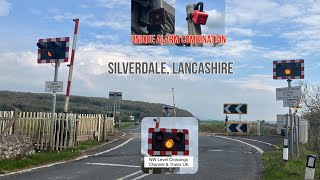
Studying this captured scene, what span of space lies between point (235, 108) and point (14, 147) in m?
7.25

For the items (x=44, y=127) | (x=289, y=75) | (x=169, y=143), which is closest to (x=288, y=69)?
(x=289, y=75)

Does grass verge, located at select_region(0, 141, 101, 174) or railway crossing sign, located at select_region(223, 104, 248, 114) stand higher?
railway crossing sign, located at select_region(223, 104, 248, 114)

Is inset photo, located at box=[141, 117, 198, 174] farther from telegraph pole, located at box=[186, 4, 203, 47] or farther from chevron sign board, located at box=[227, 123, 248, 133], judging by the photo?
telegraph pole, located at box=[186, 4, 203, 47]

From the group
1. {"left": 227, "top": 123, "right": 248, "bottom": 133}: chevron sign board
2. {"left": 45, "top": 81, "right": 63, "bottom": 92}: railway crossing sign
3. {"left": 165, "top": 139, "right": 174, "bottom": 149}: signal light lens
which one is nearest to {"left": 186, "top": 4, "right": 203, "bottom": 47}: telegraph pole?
{"left": 227, "top": 123, "right": 248, "bottom": 133}: chevron sign board

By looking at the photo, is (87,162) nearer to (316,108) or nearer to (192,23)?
(192,23)

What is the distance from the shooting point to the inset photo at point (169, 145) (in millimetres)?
5316

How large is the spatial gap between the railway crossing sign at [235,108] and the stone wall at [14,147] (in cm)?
690

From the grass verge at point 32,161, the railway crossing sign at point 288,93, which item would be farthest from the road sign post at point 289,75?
the grass verge at point 32,161

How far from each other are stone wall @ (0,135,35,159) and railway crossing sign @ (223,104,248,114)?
690cm

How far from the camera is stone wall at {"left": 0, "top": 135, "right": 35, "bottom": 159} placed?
12.7 metres

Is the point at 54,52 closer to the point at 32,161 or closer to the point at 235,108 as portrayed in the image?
the point at 32,161

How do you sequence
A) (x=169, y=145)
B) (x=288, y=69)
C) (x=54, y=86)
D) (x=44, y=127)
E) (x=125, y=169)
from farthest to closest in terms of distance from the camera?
(x=44, y=127), (x=54, y=86), (x=288, y=69), (x=125, y=169), (x=169, y=145)

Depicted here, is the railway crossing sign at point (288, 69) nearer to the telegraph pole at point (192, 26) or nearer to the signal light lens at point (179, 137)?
the telegraph pole at point (192, 26)

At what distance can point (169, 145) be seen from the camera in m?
5.48
